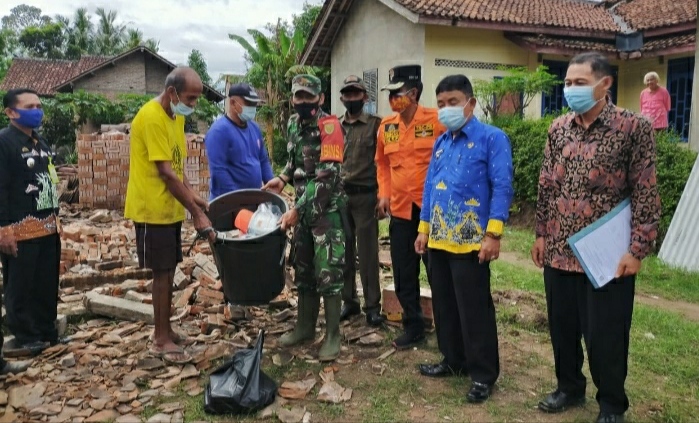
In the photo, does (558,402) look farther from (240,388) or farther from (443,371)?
(240,388)

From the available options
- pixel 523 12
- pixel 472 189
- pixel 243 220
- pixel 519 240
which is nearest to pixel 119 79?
pixel 523 12

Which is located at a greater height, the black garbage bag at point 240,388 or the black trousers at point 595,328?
the black trousers at point 595,328

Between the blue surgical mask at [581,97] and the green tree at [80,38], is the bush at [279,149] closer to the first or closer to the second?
the blue surgical mask at [581,97]

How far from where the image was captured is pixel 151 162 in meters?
4.35

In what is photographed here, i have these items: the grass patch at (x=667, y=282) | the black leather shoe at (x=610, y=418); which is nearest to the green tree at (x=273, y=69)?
the grass patch at (x=667, y=282)

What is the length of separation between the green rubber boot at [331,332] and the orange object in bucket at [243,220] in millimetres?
832

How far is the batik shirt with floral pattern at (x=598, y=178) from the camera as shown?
315 centimetres

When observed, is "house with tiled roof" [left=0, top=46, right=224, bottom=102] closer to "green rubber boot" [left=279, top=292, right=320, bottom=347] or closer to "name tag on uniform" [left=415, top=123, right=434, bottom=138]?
"green rubber boot" [left=279, top=292, right=320, bottom=347]

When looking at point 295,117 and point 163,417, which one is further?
point 295,117

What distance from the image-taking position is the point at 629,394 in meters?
3.98

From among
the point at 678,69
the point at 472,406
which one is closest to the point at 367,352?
the point at 472,406

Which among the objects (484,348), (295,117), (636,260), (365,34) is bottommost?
(484,348)

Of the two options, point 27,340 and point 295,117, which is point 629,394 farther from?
point 27,340

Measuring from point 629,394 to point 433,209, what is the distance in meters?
1.80
